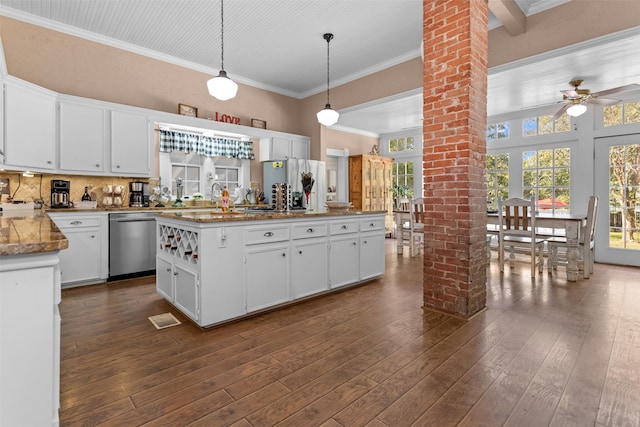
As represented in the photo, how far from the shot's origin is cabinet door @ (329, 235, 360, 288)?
345cm

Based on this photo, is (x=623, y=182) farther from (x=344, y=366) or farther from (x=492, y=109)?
(x=344, y=366)

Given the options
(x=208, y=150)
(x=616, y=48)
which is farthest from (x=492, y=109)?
(x=208, y=150)

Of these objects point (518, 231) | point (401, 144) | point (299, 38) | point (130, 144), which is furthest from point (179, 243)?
point (401, 144)

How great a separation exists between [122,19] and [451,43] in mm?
3940

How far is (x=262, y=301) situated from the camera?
2852mm

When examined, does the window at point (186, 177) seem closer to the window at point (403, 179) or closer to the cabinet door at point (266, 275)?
the cabinet door at point (266, 275)

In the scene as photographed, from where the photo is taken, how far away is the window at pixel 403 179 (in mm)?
8477

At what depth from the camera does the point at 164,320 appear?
2752 mm

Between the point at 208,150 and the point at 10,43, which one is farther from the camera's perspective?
the point at 208,150

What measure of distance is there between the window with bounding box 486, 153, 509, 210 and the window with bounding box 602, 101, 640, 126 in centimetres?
164

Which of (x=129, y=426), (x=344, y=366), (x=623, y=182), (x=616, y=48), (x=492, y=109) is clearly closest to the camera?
(x=129, y=426)

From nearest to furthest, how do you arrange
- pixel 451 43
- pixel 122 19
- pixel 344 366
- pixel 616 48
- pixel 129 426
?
pixel 129 426 < pixel 344 366 < pixel 451 43 < pixel 616 48 < pixel 122 19

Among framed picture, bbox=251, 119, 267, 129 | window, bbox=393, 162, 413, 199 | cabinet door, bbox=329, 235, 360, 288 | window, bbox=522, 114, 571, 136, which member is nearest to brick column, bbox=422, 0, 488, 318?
cabinet door, bbox=329, 235, 360, 288

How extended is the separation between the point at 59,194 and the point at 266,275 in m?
3.04
